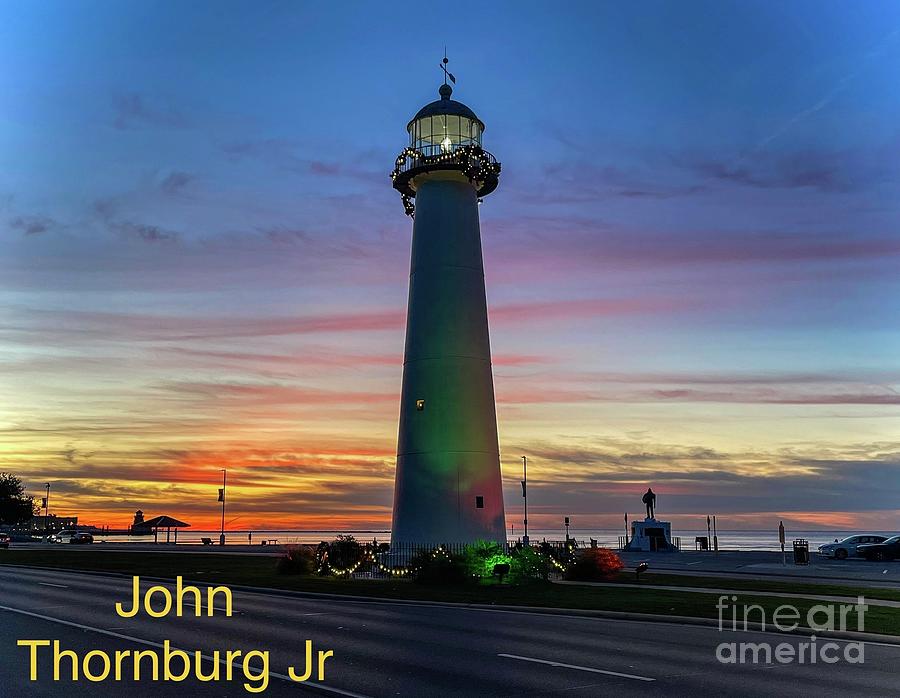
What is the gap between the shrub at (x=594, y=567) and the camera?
28812 millimetres

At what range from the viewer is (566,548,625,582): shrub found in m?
28.8

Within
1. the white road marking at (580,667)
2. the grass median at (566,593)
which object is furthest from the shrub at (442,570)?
the white road marking at (580,667)

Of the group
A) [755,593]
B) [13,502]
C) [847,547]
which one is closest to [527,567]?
[755,593]

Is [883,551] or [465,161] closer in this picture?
[465,161]

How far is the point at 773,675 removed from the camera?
12000 mm

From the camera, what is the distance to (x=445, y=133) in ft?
112

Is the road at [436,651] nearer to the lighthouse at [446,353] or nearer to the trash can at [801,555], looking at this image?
the lighthouse at [446,353]

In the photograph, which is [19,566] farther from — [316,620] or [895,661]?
[895,661]

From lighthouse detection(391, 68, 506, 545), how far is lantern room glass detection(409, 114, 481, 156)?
0.04 metres

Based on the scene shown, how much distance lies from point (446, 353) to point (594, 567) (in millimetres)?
9486

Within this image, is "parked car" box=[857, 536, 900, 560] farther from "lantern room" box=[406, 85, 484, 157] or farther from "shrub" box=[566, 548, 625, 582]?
"lantern room" box=[406, 85, 484, 157]

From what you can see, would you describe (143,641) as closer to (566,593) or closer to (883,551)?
(566,593)

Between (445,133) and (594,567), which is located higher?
(445,133)

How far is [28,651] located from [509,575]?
51.8ft
